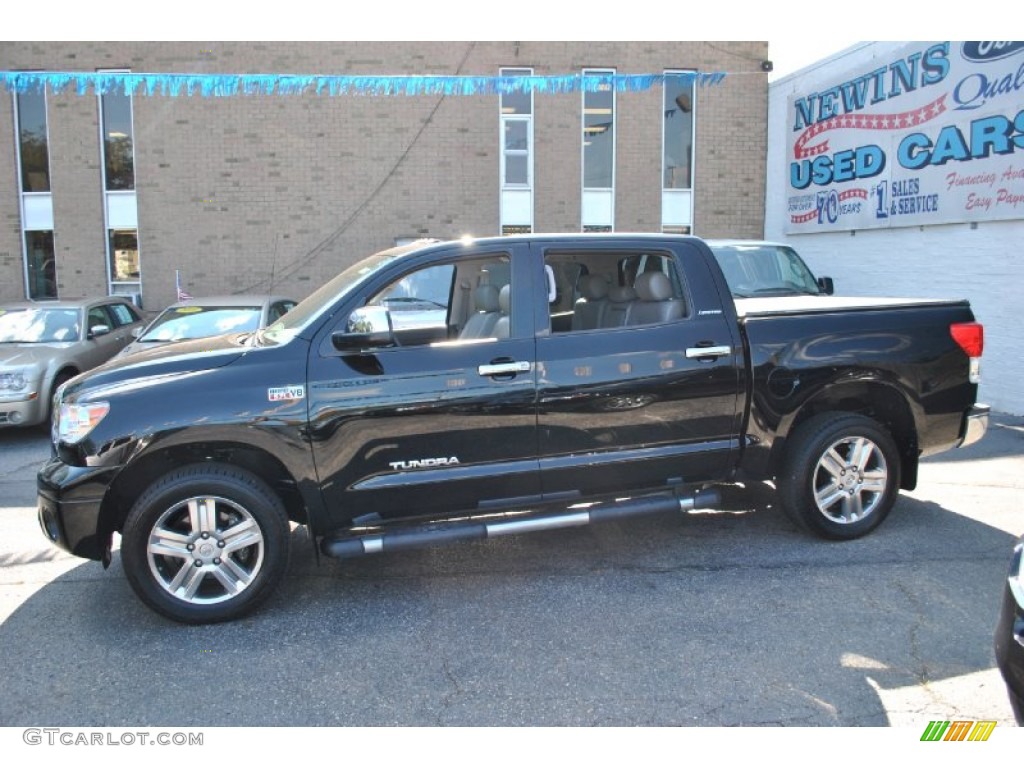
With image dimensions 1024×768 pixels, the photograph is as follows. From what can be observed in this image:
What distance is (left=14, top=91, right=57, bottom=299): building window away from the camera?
1452 centimetres

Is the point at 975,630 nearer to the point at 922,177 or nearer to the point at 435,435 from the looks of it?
the point at 435,435

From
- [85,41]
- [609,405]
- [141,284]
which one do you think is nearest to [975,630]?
[609,405]

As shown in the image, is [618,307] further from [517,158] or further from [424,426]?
[517,158]

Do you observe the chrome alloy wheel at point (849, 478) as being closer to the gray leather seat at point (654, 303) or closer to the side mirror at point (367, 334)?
the gray leather seat at point (654, 303)

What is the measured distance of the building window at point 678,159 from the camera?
15.0 m

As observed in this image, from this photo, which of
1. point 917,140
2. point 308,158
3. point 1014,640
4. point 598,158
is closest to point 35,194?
point 308,158

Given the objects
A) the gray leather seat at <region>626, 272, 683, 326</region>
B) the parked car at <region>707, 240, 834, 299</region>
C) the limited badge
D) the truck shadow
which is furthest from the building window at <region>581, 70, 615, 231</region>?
the limited badge

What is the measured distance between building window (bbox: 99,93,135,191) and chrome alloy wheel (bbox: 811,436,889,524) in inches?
550

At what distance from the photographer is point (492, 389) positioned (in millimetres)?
4156

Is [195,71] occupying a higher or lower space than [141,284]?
higher

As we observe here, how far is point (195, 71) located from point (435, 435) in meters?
13.1

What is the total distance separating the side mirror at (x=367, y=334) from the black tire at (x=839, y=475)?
2618 mm

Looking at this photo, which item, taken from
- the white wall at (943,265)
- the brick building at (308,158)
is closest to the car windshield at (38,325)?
the brick building at (308,158)

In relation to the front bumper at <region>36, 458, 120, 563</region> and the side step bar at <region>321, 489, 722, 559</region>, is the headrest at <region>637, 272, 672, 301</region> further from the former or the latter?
the front bumper at <region>36, 458, 120, 563</region>
